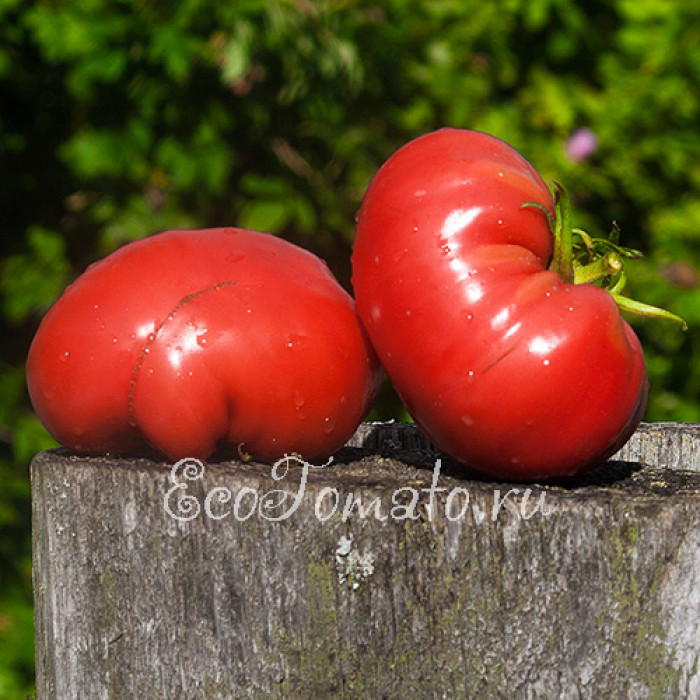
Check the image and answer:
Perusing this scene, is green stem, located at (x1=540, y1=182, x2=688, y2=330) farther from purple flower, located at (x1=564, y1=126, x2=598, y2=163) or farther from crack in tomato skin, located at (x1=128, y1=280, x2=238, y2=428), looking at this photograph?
purple flower, located at (x1=564, y1=126, x2=598, y2=163)

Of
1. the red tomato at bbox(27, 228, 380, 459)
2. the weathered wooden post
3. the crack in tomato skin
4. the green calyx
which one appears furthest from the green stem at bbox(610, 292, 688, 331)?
the crack in tomato skin

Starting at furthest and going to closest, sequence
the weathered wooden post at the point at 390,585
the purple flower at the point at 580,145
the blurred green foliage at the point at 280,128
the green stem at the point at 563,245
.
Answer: the purple flower at the point at 580,145 → the blurred green foliage at the point at 280,128 → the green stem at the point at 563,245 → the weathered wooden post at the point at 390,585

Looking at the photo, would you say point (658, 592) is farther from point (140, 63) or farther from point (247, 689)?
point (140, 63)

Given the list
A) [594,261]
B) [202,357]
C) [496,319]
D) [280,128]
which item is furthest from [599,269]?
[280,128]

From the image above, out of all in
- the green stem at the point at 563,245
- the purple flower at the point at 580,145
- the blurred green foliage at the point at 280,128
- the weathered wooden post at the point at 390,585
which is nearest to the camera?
the weathered wooden post at the point at 390,585

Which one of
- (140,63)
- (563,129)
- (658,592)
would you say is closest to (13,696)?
(140,63)

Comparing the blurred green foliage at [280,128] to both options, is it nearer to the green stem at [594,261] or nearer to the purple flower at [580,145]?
the purple flower at [580,145]

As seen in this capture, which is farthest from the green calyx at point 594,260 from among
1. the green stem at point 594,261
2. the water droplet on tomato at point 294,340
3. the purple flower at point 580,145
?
the purple flower at point 580,145
